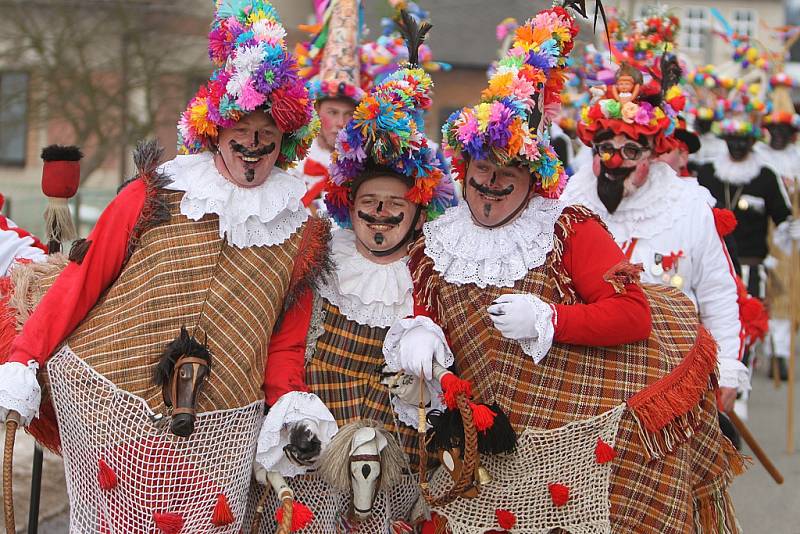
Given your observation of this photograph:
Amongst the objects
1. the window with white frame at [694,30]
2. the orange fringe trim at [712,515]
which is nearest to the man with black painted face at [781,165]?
the orange fringe trim at [712,515]

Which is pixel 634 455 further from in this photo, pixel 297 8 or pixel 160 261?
pixel 297 8

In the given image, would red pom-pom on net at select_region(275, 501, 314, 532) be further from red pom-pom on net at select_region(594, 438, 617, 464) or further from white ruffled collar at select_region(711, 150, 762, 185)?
white ruffled collar at select_region(711, 150, 762, 185)

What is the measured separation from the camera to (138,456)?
3.99 meters

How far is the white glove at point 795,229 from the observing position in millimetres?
9078

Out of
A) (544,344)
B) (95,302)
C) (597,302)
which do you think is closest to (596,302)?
(597,302)

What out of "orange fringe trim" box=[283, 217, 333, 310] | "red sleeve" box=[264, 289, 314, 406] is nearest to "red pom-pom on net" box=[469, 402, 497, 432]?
"red sleeve" box=[264, 289, 314, 406]

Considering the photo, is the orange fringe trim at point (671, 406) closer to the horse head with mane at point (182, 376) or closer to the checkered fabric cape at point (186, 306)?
the checkered fabric cape at point (186, 306)

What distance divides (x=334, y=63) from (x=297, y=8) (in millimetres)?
17634

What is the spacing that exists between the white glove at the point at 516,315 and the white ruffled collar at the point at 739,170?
6.12 meters

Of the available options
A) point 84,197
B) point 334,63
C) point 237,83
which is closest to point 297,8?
point 84,197

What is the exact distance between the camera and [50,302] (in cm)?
406

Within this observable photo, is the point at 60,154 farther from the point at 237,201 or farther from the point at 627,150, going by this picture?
the point at 627,150

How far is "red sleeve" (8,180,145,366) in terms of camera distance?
4.00m

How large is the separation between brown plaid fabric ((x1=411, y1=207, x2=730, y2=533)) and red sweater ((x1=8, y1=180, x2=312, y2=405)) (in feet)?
1.87
